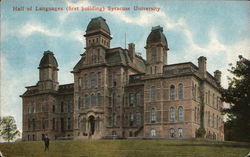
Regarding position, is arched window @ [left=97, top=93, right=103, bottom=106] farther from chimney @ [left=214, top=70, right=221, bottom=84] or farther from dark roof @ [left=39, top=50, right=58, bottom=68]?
chimney @ [left=214, top=70, right=221, bottom=84]

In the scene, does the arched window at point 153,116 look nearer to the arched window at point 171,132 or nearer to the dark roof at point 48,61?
the arched window at point 171,132

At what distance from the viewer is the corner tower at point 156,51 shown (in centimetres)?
5088

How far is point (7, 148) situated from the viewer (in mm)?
31406

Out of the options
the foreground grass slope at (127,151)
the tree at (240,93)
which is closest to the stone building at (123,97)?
the tree at (240,93)

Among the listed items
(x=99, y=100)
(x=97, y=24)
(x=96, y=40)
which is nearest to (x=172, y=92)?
(x=99, y=100)

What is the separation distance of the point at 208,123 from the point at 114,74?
12.9 metres

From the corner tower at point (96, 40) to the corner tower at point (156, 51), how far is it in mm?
6515

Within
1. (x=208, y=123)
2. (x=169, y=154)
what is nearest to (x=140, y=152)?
(x=169, y=154)

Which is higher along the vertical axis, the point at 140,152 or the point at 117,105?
the point at 117,105

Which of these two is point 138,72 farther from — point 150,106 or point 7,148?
point 7,148

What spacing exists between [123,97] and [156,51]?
768 cm

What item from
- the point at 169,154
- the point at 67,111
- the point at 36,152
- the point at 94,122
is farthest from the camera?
the point at 67,111

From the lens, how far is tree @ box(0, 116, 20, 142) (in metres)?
60.3

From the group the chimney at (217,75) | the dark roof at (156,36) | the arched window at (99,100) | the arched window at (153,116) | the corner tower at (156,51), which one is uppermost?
the dark roof at (156,36)
